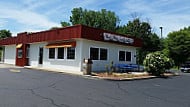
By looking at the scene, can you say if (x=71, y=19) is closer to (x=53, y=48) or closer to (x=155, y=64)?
(x=53, y=48)

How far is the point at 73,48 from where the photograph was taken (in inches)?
1032

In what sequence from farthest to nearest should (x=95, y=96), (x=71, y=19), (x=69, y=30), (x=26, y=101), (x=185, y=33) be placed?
(x=71, y=19) → (x=185, y=33) → (x=69, y=30) → (x=95, y=96) → (x=26, y=101)

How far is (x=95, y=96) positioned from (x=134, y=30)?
48.3 m

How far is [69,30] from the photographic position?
25547 mm

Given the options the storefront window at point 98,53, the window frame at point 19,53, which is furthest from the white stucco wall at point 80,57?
the window frame at point 19,53

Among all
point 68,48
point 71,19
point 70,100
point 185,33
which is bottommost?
point 70,100

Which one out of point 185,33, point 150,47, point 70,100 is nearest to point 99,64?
point 70,100

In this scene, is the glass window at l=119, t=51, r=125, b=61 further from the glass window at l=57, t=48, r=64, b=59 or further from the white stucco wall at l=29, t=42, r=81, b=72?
the glass window at l=57, t=48, r=64, b=59

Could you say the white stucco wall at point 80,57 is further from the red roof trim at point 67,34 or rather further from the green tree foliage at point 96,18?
the green tree foliage at point 96,18

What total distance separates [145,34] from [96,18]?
21.0 meters

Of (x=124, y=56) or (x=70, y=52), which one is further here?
(x=124, y=56)

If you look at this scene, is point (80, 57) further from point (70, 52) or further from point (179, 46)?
point (179, 46)

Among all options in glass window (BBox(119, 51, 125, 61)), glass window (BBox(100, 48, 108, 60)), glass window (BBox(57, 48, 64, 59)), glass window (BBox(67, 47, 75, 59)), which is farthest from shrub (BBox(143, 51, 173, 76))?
glass window (BBox(57, 48, 64, 59))

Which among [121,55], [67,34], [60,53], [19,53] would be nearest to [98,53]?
[67,34]
